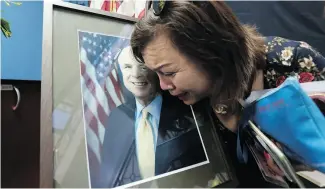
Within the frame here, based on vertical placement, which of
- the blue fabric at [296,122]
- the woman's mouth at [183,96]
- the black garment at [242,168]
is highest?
the woman's mouth at [183,96]

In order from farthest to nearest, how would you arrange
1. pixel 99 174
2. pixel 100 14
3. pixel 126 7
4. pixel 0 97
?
pixel 0 97, pixel 126 7, pixel 100 14, pixel 99 174

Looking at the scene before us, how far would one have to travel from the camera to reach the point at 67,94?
0.55 metres

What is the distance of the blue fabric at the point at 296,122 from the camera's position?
20.1 inches

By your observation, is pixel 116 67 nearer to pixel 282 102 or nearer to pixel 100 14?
pixel 100 14

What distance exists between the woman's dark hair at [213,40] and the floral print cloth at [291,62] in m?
0.03

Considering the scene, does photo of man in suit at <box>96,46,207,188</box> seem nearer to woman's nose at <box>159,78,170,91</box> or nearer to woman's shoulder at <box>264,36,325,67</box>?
woman's nose at <box>159,78,170,91</box>

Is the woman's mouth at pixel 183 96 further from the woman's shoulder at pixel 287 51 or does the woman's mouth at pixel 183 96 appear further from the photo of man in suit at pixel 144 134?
the woman's shoulder at pixel 287 51

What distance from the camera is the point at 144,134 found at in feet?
2.10

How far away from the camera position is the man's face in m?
0.67

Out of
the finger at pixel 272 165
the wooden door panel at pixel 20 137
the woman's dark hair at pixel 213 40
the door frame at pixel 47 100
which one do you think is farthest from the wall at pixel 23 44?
the finger at pixel 272 165

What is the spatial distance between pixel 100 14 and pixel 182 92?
270mm

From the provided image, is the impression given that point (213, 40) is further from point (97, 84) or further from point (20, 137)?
point (20, 137)

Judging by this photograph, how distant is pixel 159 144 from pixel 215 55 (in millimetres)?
242

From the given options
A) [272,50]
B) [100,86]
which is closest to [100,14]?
[100,86]
